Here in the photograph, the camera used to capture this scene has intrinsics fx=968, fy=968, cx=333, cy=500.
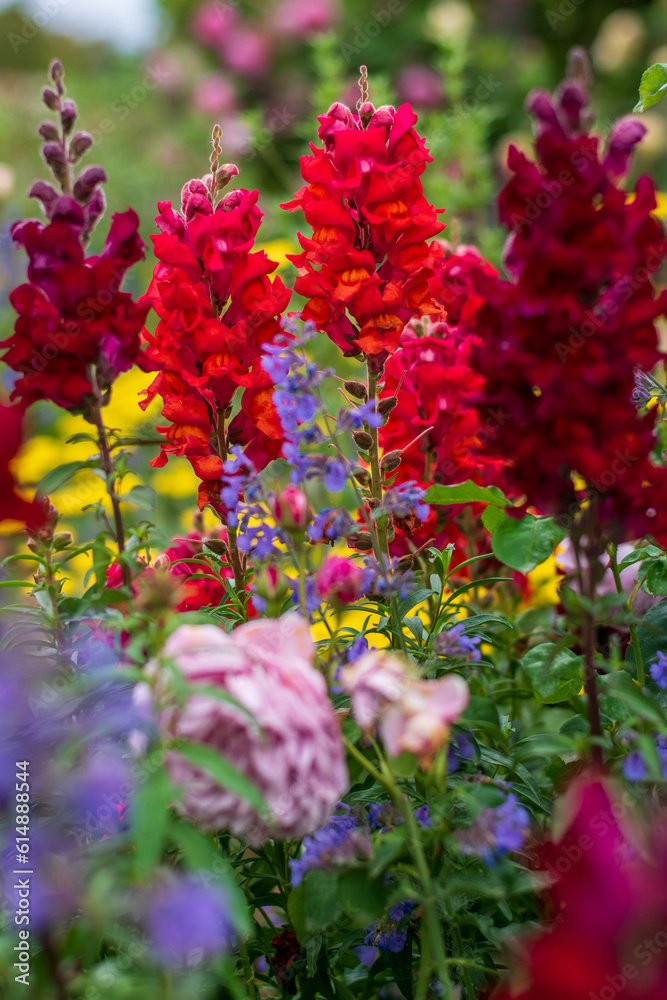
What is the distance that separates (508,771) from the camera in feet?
3.16

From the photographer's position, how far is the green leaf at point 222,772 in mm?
581

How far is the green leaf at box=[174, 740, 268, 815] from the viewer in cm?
58

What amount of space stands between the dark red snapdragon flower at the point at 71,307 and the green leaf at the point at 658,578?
54 cm

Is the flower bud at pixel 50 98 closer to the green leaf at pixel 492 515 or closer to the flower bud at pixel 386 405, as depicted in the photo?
the flower bud at pixel 386 405

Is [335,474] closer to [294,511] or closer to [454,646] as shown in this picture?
[294,511]

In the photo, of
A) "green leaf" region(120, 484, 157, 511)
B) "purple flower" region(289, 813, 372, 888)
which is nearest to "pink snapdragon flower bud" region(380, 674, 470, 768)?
"purple flower" region(289, 813, 372, 888)

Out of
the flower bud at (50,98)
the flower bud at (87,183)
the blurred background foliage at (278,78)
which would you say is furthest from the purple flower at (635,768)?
the blurred background foliage at (278,78)

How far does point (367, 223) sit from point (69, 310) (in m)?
0.36

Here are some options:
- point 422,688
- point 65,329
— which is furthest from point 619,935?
point 65,329

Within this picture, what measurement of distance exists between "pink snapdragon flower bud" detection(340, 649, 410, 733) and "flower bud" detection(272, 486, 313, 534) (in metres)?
0.13

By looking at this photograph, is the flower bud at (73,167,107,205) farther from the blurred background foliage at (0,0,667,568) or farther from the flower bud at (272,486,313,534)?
the blurred background foliage at (0,0,667,568)

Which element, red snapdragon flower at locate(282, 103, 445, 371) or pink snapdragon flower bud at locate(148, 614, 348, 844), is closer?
pink snapdragon flower bud at locate(148, 614, 348, 844)

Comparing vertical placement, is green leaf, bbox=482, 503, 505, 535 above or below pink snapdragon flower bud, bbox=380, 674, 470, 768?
above

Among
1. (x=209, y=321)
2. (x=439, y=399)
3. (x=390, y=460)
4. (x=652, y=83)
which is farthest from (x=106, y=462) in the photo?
(x=652, y=83)
